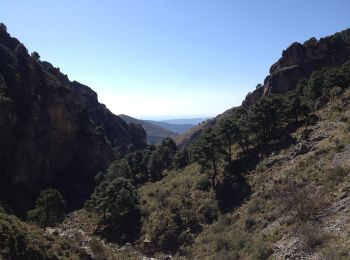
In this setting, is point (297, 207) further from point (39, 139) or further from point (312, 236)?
point (39, 139)

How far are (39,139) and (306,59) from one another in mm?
65926

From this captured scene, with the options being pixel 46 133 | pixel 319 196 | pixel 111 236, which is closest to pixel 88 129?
pixel 46 133

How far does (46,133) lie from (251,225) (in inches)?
2287

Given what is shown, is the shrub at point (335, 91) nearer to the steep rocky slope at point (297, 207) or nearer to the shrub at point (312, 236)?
the steep rocky slope at point (297, 207)

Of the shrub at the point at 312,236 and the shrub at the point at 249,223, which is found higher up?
the shrub at the point at 312,236

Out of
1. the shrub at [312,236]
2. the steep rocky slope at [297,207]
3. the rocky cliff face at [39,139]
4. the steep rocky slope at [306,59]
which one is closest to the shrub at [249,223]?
the steep rocky slope at [297,207]

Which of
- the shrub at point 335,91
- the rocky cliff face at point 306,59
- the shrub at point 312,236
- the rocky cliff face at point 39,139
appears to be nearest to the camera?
the shrub at point 312,236

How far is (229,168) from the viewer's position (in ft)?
165

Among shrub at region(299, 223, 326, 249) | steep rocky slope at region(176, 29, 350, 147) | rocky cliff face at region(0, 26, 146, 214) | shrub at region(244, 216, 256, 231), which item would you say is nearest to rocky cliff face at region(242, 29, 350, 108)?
steep rocky slope at region(176, 29, 350, 147)

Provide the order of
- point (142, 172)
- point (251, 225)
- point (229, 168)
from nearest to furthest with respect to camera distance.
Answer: point (251, 225) → point (229, 168) → point (142, 172)

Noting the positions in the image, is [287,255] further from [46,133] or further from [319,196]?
[46,133]

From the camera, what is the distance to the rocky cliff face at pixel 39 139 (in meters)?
68.4

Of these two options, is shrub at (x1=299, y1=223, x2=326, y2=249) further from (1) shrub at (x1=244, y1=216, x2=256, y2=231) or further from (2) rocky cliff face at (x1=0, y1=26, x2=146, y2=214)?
(2) rocky cliff face at (x1=0, y1=26, x2=146, y2=214)

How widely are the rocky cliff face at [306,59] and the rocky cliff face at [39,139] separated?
1835 inches
